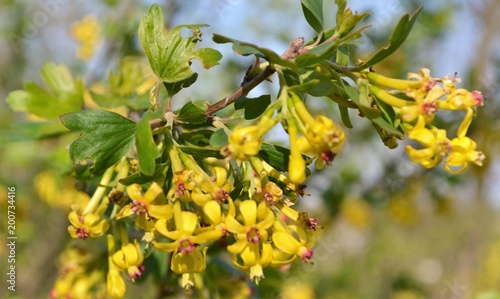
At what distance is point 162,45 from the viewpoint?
85 cm

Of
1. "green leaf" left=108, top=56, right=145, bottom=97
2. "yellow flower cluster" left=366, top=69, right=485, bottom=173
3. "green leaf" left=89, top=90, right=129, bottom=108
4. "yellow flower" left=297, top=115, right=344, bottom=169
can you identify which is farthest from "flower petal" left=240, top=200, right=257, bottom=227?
"green leaf" left=108, top=56, right=145, bottom=97

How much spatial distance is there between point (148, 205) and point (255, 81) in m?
0.23

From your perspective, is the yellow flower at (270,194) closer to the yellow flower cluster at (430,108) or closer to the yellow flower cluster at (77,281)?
the yellow flower cluster at (430,108)

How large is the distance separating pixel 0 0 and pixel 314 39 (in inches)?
144

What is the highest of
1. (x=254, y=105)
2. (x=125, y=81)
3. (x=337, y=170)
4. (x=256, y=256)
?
(x=254, y=105)

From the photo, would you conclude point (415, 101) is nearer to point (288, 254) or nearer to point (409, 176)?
point (288, 254)

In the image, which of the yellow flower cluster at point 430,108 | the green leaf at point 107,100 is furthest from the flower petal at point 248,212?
the green leaf at point 107,100

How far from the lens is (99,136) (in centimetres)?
80

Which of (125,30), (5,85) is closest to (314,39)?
(125,30)

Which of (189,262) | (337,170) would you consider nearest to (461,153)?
(189,262)

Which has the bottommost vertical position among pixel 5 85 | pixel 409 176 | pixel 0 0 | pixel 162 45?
pixel 5 85

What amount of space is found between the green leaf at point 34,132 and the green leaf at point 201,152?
0.54 meters

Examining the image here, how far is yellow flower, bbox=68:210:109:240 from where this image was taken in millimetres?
846

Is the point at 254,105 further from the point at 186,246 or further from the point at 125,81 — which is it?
the point at 125,81
